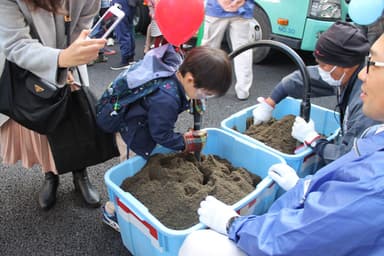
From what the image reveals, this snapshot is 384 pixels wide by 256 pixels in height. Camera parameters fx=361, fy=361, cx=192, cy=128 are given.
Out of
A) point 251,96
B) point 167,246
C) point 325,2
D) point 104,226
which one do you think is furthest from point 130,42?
point 167,246

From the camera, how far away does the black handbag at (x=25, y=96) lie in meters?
1.31

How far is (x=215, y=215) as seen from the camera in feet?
3.75

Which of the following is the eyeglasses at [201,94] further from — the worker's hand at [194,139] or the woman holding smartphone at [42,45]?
the woman holding smartphone at [42,45]

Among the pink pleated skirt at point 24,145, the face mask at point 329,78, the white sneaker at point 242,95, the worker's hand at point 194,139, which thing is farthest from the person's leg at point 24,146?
the white sneaker at point 242,95

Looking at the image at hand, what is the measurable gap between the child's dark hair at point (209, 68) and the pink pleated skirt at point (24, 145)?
717 millimetres

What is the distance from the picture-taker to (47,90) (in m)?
1.31

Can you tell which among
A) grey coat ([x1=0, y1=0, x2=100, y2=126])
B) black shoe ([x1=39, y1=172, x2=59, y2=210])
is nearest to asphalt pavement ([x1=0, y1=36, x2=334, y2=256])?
black shoe ([x1=39, y1=172, x2=59, y2=210])

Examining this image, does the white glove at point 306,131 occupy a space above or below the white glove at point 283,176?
above

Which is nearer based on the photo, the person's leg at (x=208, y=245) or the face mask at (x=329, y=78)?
the person's leg at (x=208, y=245)

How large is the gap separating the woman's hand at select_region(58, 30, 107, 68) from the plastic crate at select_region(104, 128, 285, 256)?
0.45 meters

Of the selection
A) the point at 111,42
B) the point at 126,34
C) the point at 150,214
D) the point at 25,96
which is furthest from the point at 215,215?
the point at 111,42

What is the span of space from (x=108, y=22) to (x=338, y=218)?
0.95 metres

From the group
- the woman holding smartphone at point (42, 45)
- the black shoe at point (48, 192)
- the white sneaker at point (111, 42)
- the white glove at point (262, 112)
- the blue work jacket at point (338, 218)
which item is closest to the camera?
the blue work jacket at point (338, 218)

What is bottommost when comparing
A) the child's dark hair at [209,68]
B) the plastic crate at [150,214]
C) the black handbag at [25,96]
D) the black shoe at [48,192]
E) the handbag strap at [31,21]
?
the black shoe at [48,192]
